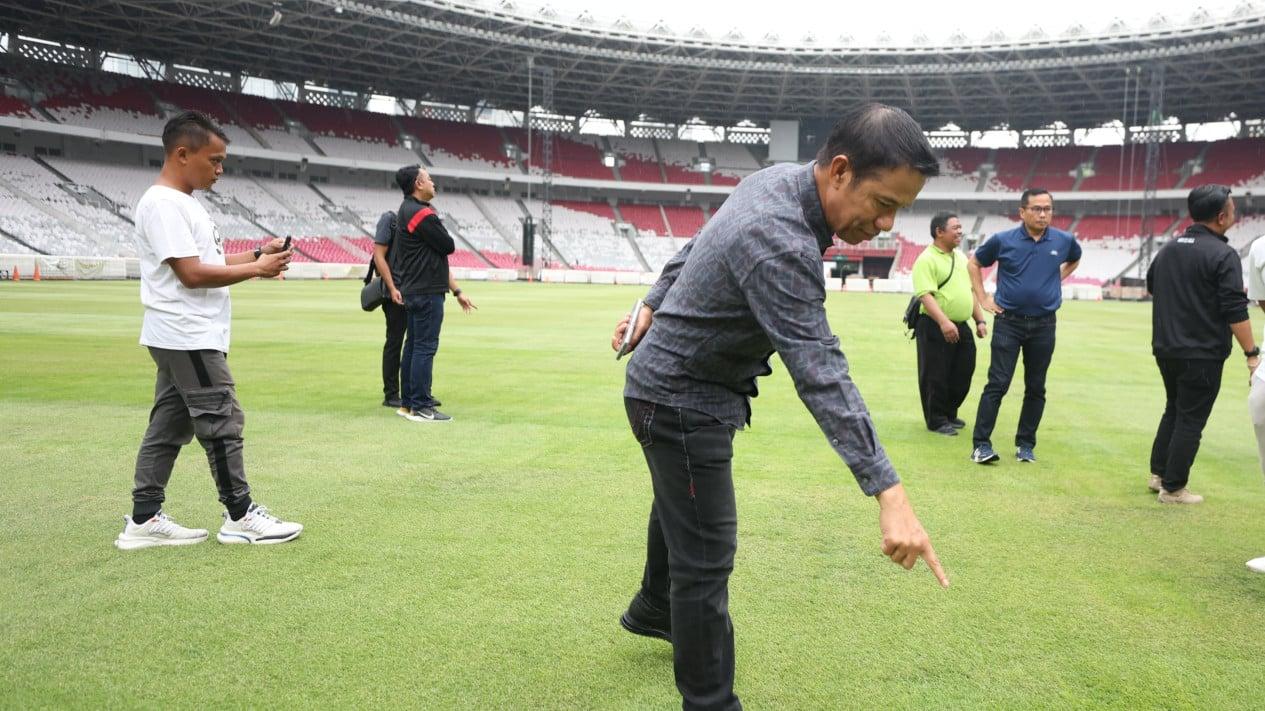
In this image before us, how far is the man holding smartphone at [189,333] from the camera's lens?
3.80 meters

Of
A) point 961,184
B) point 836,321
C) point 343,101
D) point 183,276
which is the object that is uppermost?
point 343,101

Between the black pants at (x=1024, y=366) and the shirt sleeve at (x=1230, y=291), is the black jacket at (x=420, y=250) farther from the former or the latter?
the shirt sleeve at (x=1230, y=291)

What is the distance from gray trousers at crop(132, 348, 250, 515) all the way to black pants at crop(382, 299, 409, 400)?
390 centimetres

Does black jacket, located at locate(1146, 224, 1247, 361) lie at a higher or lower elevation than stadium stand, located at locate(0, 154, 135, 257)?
lower

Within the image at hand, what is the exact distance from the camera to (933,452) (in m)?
6.70

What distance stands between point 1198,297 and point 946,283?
2313mm

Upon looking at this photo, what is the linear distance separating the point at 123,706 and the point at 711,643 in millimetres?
1814

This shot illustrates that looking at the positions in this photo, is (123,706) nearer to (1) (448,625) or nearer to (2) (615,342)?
(1) (448,625)

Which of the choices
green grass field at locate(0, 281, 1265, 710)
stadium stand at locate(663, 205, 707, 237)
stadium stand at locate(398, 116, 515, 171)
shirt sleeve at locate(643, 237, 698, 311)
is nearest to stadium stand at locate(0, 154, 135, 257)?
stadium stand at locate(398, 116, 515, 171)

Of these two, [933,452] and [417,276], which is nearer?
[933,452]

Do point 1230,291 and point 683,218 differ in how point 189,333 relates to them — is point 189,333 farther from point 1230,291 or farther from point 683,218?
point 683,218

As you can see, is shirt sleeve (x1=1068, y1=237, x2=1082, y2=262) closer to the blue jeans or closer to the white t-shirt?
the blue jeans

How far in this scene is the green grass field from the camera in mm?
2840

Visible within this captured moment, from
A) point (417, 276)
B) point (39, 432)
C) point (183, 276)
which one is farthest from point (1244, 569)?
point (39, 432)
